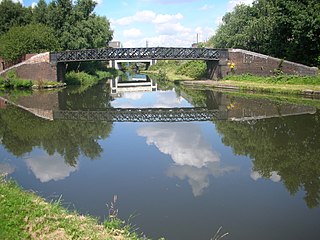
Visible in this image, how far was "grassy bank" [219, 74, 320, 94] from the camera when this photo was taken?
88.2ft

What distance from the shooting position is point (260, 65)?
34.8 m

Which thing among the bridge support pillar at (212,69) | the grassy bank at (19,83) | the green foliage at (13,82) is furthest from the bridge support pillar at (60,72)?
the bridge support pillar at (212,69)

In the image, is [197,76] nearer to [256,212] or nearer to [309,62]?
[309,62]

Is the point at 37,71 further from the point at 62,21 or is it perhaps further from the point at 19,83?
the point at 62,21

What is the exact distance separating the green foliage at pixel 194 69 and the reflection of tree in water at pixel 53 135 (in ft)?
106

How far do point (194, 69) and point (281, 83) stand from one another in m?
21.8

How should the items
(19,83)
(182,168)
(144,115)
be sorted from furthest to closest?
(19,83) < (144,115) < (182,168)

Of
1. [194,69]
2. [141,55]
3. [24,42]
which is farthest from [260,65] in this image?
[24,42]

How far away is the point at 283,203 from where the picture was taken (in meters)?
7.56

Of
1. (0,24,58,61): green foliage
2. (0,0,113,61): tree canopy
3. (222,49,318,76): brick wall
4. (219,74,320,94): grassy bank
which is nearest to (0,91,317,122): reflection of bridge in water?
(219,74,320,94): grassy bank

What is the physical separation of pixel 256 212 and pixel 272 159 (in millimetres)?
3908

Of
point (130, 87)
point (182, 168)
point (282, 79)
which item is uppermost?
point (282, 79)

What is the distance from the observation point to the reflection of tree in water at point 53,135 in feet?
40.1

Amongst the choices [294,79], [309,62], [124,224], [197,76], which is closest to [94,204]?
[124,224]
